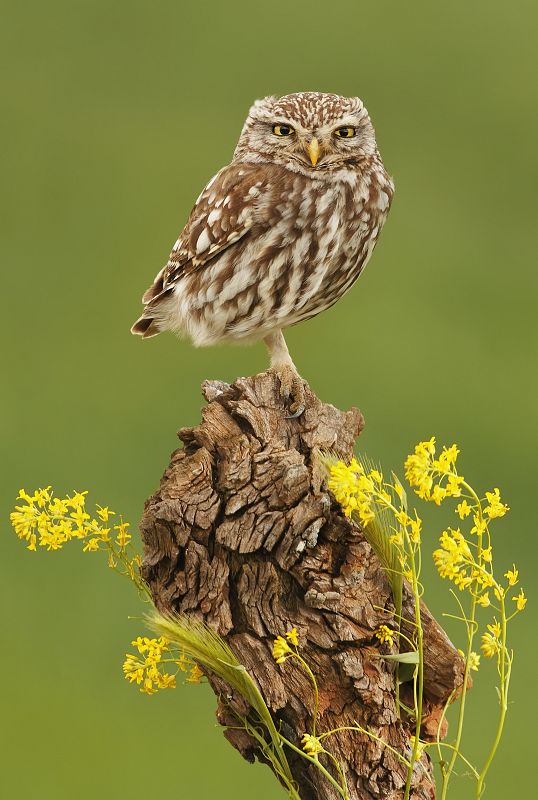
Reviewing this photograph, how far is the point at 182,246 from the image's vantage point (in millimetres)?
2514

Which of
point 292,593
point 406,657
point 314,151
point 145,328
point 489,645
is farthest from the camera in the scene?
point 145,328

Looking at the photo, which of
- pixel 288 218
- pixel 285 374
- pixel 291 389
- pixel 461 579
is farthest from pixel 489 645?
pixel 288 218

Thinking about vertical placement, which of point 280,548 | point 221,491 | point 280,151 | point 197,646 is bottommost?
point 197,646

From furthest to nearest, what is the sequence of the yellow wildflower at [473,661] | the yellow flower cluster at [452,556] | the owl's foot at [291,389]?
1. the owl's foot at [291,389]
2. the yellow wildflower at [473,661]
3. the yellow flower cluster at [452,556]

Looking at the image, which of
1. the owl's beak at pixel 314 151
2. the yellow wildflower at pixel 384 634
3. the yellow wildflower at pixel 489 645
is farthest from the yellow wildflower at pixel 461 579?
the owl's beak at pixel 314 151

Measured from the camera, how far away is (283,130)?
90.7 inches

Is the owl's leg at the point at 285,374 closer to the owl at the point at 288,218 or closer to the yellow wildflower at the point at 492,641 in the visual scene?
the owl at the point at 288,218

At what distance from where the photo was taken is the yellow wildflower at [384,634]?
5.62 feet

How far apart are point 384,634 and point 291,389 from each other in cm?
68

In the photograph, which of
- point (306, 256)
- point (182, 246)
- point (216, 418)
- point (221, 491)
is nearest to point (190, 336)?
point (182, 246)

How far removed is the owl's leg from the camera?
2.17 m

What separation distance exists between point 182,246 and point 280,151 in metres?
0.37

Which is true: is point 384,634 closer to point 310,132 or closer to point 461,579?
point 461,579

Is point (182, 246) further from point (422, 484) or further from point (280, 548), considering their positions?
point (422, 484)
